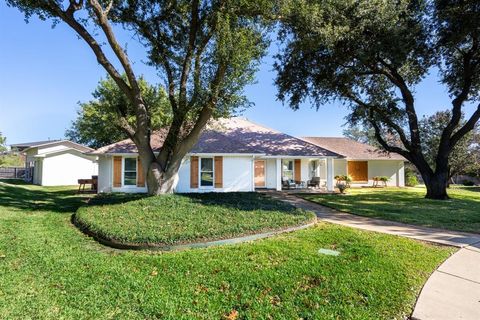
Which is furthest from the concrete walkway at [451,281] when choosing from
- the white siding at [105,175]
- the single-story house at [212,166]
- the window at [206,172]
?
the white siding at [105,175]

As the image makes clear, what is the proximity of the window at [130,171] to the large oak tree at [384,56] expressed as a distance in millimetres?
10201

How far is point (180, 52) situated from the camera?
1343 centimetres

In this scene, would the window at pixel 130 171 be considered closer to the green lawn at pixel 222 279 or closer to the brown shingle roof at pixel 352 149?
the green lawn at pixel 222 279

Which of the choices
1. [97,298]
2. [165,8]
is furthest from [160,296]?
[165,8]

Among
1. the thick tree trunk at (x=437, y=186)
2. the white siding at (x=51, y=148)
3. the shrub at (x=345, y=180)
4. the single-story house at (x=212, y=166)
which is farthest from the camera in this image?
the white siding at (x=51, y=148)

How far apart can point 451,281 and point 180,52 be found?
40.1 feet

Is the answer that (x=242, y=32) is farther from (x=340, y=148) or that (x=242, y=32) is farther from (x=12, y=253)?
(x=340, y=148)

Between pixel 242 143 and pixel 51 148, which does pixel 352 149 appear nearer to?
pixel 242 143

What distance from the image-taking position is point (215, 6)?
1112 cm

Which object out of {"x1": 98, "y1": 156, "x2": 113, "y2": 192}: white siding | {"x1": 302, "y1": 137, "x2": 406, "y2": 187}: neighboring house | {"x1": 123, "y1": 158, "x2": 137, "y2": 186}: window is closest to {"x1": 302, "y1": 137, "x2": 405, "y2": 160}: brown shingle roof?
{"x1": 302, "y1": 137, "x2": 406, "y2": 187}: neighboring house

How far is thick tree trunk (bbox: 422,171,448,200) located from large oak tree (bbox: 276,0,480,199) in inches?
2.0

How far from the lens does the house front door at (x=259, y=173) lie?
21734mm

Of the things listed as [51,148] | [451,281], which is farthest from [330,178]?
[51,148]

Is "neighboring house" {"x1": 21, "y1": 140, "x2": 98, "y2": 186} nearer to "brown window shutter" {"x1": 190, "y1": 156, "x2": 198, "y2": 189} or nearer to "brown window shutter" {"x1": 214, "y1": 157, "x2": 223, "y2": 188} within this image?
"brown window shutter" {"x1": 190, "y1": 156, "x2": 198, "y2": 189}
